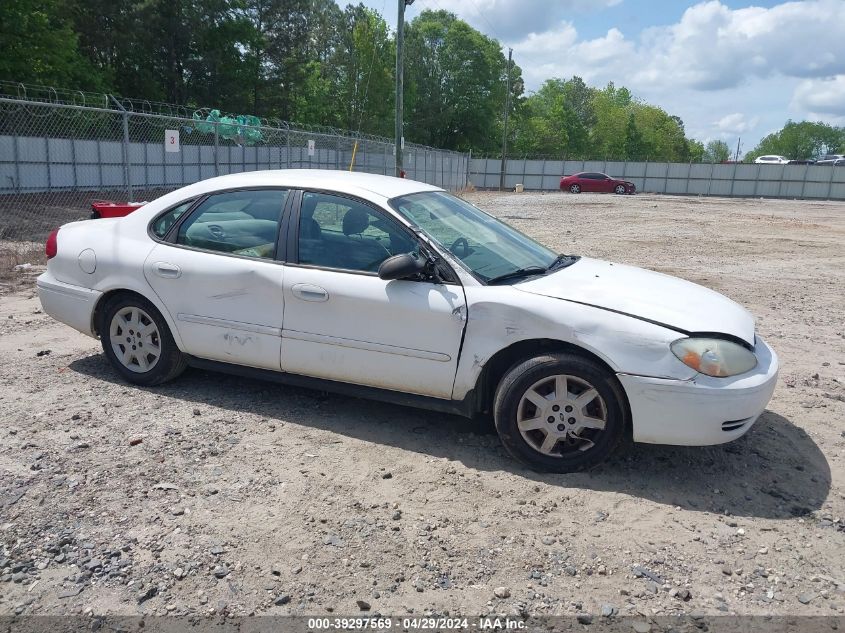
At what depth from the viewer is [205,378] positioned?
17.0ft

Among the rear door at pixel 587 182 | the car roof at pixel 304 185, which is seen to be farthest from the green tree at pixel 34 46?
the rear door at pixel 587 182

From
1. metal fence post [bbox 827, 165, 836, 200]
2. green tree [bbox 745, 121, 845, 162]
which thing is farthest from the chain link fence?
green tree [bbox 745, 121, 845, 162]

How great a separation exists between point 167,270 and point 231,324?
61 centimetres

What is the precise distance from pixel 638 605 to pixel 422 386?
5.62 feet

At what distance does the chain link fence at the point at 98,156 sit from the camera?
17.0 meters

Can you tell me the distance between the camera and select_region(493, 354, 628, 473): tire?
366 centimetres

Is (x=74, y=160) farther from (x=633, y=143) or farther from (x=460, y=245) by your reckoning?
(x=633, y=143)

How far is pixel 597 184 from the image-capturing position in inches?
1752

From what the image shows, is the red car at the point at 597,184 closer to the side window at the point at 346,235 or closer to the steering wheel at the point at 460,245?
the steering wheel at the point at 460,245

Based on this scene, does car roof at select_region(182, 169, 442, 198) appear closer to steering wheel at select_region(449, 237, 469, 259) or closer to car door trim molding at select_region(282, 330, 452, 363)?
steering wheel at select_region(449, 237, 469, 259)

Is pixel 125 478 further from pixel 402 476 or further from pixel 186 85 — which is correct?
pixel 186 85

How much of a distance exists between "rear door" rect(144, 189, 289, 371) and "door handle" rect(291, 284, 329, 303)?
12 centimetres

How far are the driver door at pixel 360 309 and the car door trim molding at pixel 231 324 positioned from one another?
11cm

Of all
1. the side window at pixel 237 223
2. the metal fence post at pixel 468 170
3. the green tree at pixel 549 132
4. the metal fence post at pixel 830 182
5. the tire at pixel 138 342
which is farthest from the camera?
the green tree at pixel 549 132
